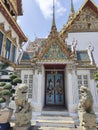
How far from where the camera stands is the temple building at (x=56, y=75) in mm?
6953

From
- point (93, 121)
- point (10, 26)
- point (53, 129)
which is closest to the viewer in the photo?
point (93, 121)

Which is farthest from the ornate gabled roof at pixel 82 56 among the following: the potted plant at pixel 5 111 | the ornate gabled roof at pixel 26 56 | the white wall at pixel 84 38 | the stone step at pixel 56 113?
the potted plant at pixel 5 111

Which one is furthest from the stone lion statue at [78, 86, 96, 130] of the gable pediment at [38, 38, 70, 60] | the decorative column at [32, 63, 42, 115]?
the gable pediment at [38, 38, 70, 60]

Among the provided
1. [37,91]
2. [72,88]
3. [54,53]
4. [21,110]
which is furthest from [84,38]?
[21,110]

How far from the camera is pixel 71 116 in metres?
6.40

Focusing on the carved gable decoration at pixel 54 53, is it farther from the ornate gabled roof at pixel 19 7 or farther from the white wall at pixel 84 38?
the ornate gabled roof at pixel 19 7

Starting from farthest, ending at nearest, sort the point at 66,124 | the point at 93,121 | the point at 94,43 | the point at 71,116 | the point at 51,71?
the point at 94,43
the point at 51,71
the point at 71,116
the point at 66,124
the point at 93,121

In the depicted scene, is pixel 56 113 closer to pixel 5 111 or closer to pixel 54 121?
pixel 54 121

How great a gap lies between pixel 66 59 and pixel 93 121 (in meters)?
3.49

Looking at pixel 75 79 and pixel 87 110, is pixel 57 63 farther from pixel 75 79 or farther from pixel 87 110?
pixel 87 110

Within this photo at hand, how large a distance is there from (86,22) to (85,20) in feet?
0.72

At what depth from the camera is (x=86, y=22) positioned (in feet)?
40.1

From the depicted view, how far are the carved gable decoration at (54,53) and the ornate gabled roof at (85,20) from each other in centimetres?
429

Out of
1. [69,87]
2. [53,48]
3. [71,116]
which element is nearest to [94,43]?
[53,48]
